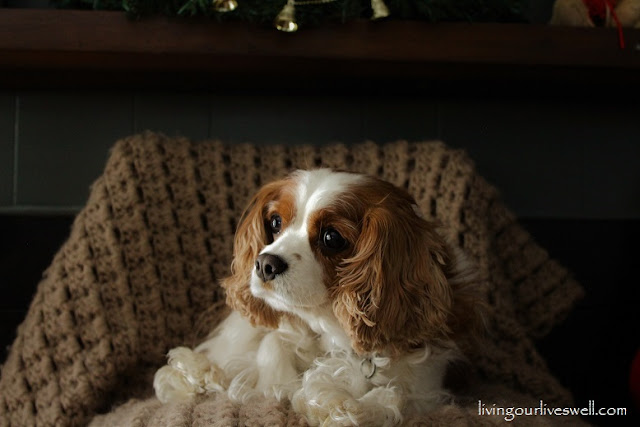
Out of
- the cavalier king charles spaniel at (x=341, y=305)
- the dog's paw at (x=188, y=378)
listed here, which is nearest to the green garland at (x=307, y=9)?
the cavalier king charles spaniel at (x=341, y=305)

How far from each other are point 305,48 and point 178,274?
21.1 inches

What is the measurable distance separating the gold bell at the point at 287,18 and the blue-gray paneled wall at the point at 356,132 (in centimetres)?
37

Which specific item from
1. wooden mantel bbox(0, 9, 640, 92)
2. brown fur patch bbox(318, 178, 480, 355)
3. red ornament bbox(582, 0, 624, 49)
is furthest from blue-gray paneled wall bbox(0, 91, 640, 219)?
brown fur patch bbox(318, 178, 480, 355)

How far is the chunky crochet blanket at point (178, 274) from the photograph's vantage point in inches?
47.8

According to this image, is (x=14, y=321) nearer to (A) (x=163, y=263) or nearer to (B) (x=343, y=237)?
(A) (x=163, y=263)

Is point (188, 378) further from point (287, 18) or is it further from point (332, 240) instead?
point (287, 18)

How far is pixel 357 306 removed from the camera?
92 cm

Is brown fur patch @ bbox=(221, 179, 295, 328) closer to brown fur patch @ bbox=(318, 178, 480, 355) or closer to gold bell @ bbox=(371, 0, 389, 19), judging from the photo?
brown fur patch @ bbox=(318, 178, 480, 355)

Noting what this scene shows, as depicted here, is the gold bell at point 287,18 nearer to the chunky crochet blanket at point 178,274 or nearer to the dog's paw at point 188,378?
the chunky crochet blanket at point 178,274

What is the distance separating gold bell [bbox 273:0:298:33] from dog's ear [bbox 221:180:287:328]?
360 millimetres

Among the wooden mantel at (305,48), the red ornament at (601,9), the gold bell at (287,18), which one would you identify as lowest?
the wooden mantel at (305,48)

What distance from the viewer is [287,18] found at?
Answer: 125cm

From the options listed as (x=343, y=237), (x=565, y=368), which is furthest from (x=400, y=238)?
(x=565, y=368)

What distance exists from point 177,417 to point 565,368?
106cm
